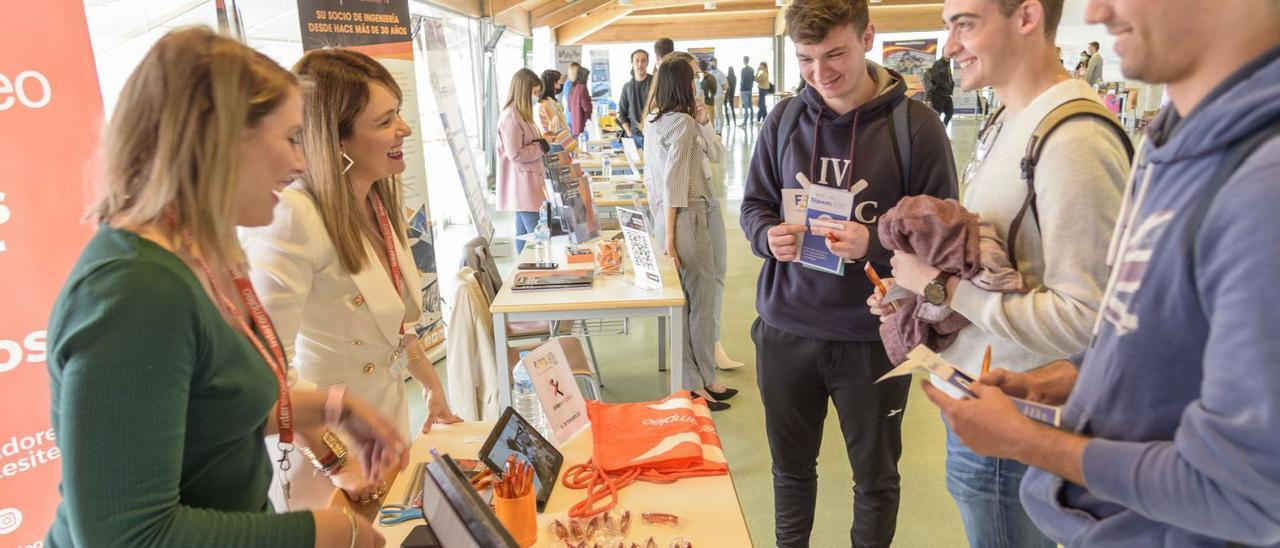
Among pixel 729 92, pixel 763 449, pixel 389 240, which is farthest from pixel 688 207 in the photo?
pixel 729 92

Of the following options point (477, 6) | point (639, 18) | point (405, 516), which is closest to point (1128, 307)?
point (405, 516)

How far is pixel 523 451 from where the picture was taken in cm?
158

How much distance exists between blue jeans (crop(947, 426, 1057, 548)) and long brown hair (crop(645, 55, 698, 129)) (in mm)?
2357

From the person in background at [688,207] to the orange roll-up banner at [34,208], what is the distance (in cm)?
224

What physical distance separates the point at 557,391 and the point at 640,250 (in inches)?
53.3

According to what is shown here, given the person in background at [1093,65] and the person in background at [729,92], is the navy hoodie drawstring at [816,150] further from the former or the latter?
the person in background at [729,92]

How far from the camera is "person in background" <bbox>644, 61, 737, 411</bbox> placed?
355 centimetres

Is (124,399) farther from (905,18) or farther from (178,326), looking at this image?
(905,18)

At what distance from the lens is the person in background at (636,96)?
7125 millimetres

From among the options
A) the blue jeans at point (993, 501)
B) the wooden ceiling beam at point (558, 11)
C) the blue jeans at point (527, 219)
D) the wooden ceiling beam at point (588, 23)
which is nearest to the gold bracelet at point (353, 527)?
the blue jeans at point (993, 501)

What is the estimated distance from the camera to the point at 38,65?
174cm

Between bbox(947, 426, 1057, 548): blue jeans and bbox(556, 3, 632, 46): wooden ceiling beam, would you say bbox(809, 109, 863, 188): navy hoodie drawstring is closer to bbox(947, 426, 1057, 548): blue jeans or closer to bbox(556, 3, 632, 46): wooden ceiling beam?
bbox(947, 426, 1057, 548): blue jeans

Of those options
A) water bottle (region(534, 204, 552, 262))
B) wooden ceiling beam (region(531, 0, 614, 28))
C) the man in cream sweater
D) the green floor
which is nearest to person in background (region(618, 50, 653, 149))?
the green floor

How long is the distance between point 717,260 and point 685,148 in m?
0.73
